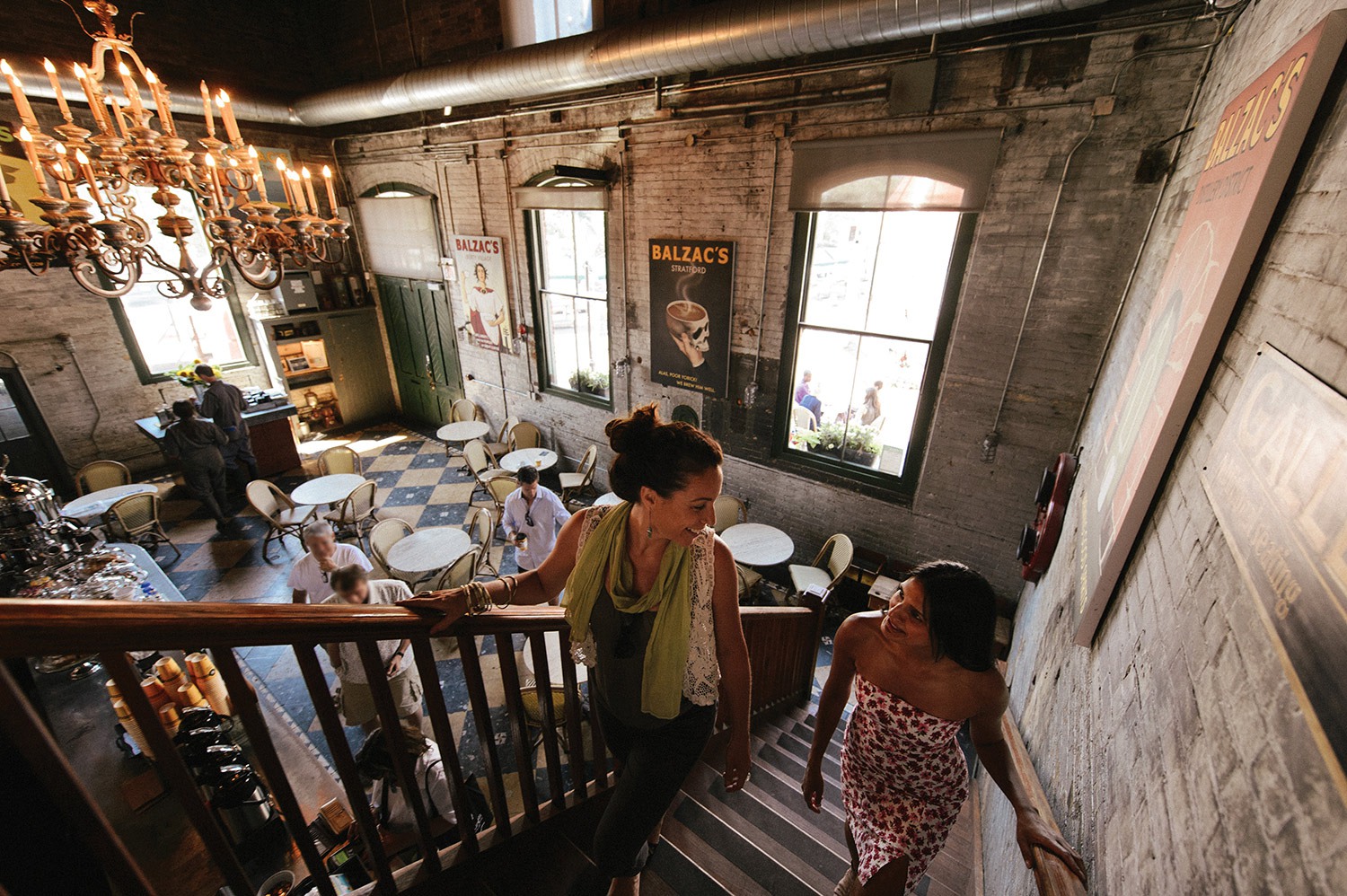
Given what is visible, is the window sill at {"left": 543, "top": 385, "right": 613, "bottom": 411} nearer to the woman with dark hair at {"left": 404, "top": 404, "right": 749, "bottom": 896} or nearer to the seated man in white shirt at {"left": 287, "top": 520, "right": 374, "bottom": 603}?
the seated man in white shirt at {"left": 287, "top": 520, "right": 374, "bottom": 603}

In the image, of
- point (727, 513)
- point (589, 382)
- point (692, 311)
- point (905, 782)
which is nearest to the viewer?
point (905, 782)

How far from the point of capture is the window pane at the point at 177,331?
8.09m

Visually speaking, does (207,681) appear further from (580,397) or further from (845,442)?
(845,442)

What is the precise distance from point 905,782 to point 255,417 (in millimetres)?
9466

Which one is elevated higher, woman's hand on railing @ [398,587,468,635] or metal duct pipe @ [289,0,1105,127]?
metal duct pipe @ [289,0,1105,127]

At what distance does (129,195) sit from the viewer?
12.2ft

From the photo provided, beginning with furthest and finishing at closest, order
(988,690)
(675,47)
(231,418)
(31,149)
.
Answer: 1. (231,418)
2. (675,47)
3. (31,149)
4. (988,690)

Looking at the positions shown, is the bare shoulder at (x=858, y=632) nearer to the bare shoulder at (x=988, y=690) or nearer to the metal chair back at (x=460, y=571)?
the bare shoulder at (x=988, y=690)

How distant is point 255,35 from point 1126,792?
41.7 ft

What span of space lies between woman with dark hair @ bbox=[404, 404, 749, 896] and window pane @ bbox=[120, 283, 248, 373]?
9279mm

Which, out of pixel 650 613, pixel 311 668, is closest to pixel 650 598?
pixel 650 613

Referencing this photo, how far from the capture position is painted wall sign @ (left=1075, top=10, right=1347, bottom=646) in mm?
1183

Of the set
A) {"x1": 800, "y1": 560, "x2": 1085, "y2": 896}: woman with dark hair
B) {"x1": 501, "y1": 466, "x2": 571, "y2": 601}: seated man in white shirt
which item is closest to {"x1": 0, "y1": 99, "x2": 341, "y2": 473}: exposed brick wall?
{"x1": 501, "y1": 466, "x2": 571, "y2": 601}: seated man in white shirt

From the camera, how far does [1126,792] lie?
3.99 feet
